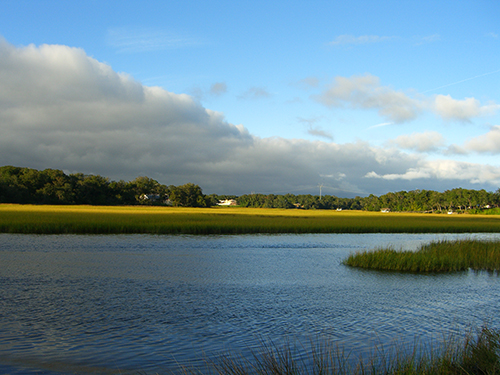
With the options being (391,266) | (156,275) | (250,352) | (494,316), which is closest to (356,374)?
(250,352)

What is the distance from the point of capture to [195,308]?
13.2 metres

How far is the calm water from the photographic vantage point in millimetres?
9344

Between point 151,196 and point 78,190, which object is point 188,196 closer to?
point 151,196

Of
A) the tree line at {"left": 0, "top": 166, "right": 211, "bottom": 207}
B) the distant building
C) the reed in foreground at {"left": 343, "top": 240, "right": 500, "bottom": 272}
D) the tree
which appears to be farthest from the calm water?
the distant building

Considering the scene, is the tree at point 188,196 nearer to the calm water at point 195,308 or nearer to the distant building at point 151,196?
the distant building at point 151,196

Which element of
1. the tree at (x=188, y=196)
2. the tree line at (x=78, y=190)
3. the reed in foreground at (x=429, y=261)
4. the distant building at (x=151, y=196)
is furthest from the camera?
the distant building at (x=151, y=196)

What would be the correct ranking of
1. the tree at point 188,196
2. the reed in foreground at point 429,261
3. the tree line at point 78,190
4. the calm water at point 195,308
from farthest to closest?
the tree at point 188,196
the tree line at point 78,190
the reed in foreground at point 429,261
the calm water at point 195,308

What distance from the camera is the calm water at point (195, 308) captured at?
368 inches

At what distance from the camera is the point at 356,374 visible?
271 inches

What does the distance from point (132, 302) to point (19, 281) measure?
20.4 feet

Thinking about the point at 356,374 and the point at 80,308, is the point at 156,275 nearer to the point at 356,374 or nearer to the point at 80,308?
the point at 80,308

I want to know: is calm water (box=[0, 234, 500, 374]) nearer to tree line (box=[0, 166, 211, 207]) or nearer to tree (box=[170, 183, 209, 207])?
tree line (box=[0, 166, 211, 207])

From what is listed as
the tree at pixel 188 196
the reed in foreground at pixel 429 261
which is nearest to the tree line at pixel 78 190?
the tree at pixel 188 196

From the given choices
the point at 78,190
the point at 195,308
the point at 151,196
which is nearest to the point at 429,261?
the point at 195,308
